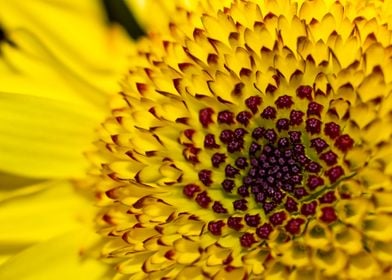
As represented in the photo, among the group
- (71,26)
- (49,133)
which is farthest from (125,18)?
(49,133)

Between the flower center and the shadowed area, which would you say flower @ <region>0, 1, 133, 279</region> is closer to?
the shadowed area

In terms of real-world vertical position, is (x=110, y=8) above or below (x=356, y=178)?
above

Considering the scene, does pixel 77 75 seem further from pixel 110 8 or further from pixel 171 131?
pixel 171 131

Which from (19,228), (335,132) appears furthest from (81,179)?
(335,132)

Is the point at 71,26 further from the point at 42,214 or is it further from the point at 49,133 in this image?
the point at 42,214

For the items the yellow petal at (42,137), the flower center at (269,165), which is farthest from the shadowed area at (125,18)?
the flower center at (269,165)

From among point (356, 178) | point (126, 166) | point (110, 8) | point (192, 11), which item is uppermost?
point (110, 8)

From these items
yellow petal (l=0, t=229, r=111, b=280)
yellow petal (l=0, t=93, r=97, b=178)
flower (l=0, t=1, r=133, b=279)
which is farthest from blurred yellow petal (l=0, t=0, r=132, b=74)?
yellow petal (l=0, t=229, r=111, b=280)
